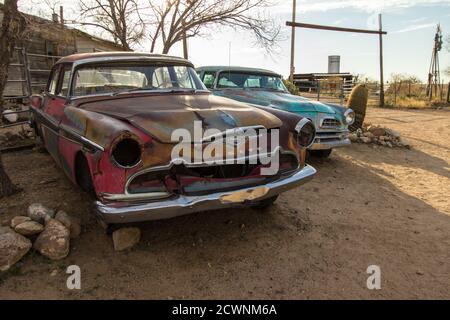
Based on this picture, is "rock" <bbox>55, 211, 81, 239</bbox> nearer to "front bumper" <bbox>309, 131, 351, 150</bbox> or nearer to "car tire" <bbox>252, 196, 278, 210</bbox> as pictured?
"car tire" <bbox>252, 196, 278, 210</bbox>

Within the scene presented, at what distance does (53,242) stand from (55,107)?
5.74ft

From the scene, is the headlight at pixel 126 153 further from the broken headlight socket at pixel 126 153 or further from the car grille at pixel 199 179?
the car grille at pixel 199 179

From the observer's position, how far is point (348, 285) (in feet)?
9.07

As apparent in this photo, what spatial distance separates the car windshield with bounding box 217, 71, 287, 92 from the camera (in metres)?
6.75

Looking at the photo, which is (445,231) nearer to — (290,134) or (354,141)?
(290,134)

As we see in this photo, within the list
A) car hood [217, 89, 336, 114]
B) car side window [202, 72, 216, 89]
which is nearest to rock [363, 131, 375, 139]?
car hood [217, 89, 336, 114]

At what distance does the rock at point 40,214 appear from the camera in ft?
10.4

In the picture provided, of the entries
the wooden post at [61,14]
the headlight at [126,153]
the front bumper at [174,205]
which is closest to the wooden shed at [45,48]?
the wooden post at [61,14]

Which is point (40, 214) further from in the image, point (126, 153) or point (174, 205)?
point (174, 205)

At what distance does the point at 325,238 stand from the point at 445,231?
1329 millimetres

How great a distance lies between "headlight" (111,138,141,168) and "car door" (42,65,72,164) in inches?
53.5

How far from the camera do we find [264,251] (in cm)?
323

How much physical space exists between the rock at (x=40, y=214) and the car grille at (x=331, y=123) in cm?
444

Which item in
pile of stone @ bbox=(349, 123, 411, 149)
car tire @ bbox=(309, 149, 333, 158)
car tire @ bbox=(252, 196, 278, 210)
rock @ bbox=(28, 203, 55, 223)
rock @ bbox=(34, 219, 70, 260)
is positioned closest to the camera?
rock @ bbox=(34, 219, 70, 260)
